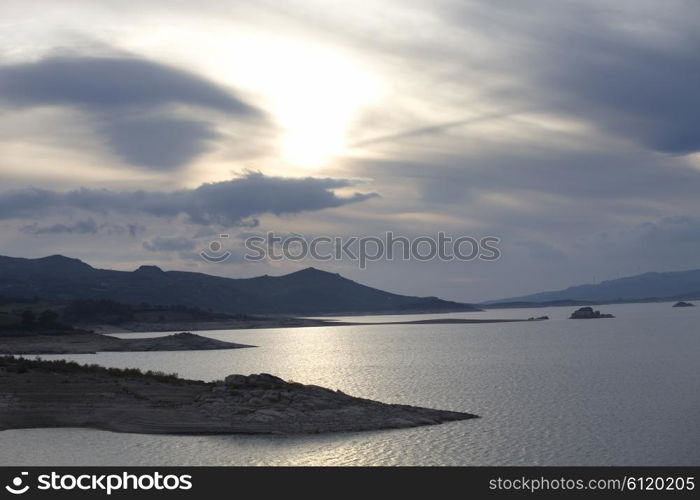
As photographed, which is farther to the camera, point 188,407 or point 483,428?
point 188,407

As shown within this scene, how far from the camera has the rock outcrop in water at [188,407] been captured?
199 ft

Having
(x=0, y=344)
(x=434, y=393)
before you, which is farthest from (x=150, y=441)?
(x=0, y=344)

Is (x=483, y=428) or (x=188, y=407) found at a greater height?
(x=188, y=407)

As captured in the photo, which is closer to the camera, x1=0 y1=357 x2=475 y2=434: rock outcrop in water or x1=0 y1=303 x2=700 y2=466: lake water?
x1=0 y1=303 x2=700 y2=466: lake water

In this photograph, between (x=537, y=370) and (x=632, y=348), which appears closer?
(x=537, y=370)

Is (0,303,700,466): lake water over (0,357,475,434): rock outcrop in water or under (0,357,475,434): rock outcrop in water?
under

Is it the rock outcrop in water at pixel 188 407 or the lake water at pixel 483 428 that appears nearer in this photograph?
the lake water at pixel 483 428

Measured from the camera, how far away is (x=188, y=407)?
64688 millimetres

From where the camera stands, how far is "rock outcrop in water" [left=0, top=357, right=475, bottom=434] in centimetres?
6056

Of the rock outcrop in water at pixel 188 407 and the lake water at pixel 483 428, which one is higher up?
the rock outcrop in water at pixel 188 407
